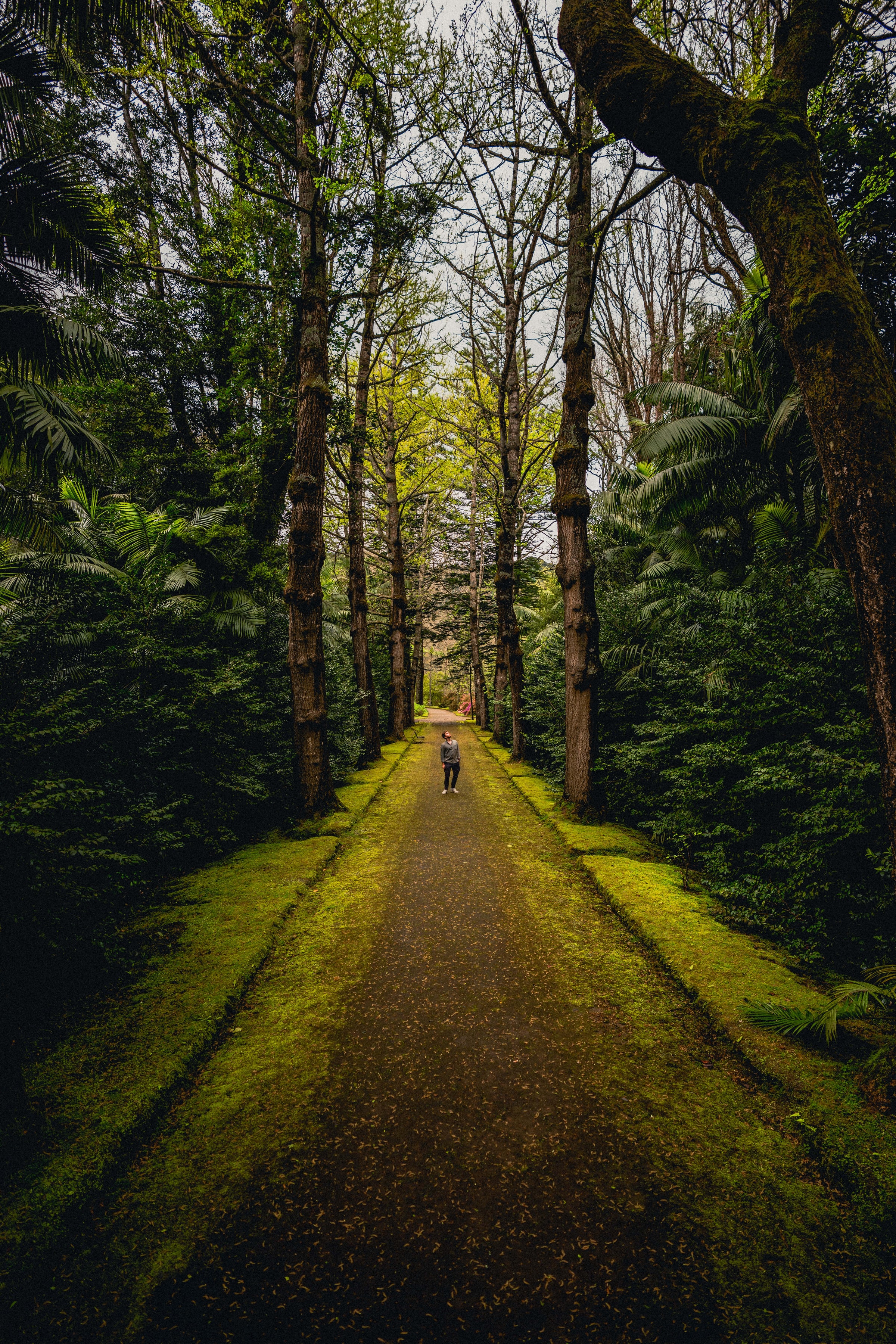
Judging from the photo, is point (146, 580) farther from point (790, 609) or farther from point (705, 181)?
point (790, 609)

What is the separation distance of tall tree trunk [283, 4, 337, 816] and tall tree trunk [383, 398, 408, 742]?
8298 mm

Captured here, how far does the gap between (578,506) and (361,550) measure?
22.6 ft

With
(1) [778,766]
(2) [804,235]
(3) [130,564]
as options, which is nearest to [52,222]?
(3) [130,564]

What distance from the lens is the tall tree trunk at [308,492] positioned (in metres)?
7.47

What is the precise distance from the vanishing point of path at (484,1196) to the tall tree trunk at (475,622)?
19.9m

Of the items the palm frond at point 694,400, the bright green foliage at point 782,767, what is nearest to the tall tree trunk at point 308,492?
the bright green foliage at point 782,767

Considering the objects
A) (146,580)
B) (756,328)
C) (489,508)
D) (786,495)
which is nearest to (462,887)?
(146,580)

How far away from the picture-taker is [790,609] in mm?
4793

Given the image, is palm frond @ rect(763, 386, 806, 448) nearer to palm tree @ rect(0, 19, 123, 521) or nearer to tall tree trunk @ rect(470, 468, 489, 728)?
palm tree @ rect(0, 19, 123, 521)

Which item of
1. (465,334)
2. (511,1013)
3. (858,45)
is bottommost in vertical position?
(511,1013)

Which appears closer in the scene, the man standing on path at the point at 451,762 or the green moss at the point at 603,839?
the green moss at the point at 603,839

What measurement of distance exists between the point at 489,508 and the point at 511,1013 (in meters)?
19.6

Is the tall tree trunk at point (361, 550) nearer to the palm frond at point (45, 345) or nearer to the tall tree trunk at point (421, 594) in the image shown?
the palm frond at point (45, 345)

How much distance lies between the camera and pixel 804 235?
273 cm
